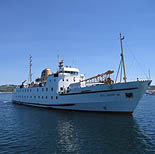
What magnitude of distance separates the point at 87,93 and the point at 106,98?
333cm

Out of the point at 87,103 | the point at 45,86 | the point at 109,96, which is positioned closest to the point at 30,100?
the point at 45,86

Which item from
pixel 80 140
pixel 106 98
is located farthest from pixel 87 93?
pixel 80 140

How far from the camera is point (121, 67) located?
2234 centimetres

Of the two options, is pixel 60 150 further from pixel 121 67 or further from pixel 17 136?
pixel 121 67

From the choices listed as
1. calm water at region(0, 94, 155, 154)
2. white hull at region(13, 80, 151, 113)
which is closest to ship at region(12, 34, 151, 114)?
white hull at region(13, 80, 151, 113)

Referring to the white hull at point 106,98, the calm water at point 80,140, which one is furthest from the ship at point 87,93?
the calm water at point 80,140

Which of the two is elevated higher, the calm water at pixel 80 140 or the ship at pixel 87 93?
the ship at pixel 87 93

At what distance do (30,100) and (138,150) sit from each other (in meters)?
31.3

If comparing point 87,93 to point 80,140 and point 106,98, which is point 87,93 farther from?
point 80,140

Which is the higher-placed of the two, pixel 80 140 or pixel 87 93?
pixel 87 93

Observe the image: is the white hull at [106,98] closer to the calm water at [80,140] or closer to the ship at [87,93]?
the ship at [87,93]

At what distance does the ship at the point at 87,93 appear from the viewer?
805 inches

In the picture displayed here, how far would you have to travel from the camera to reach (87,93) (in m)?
23.2

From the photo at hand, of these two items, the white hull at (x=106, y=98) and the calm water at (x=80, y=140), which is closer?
the calm water at (x=80, y=140)
